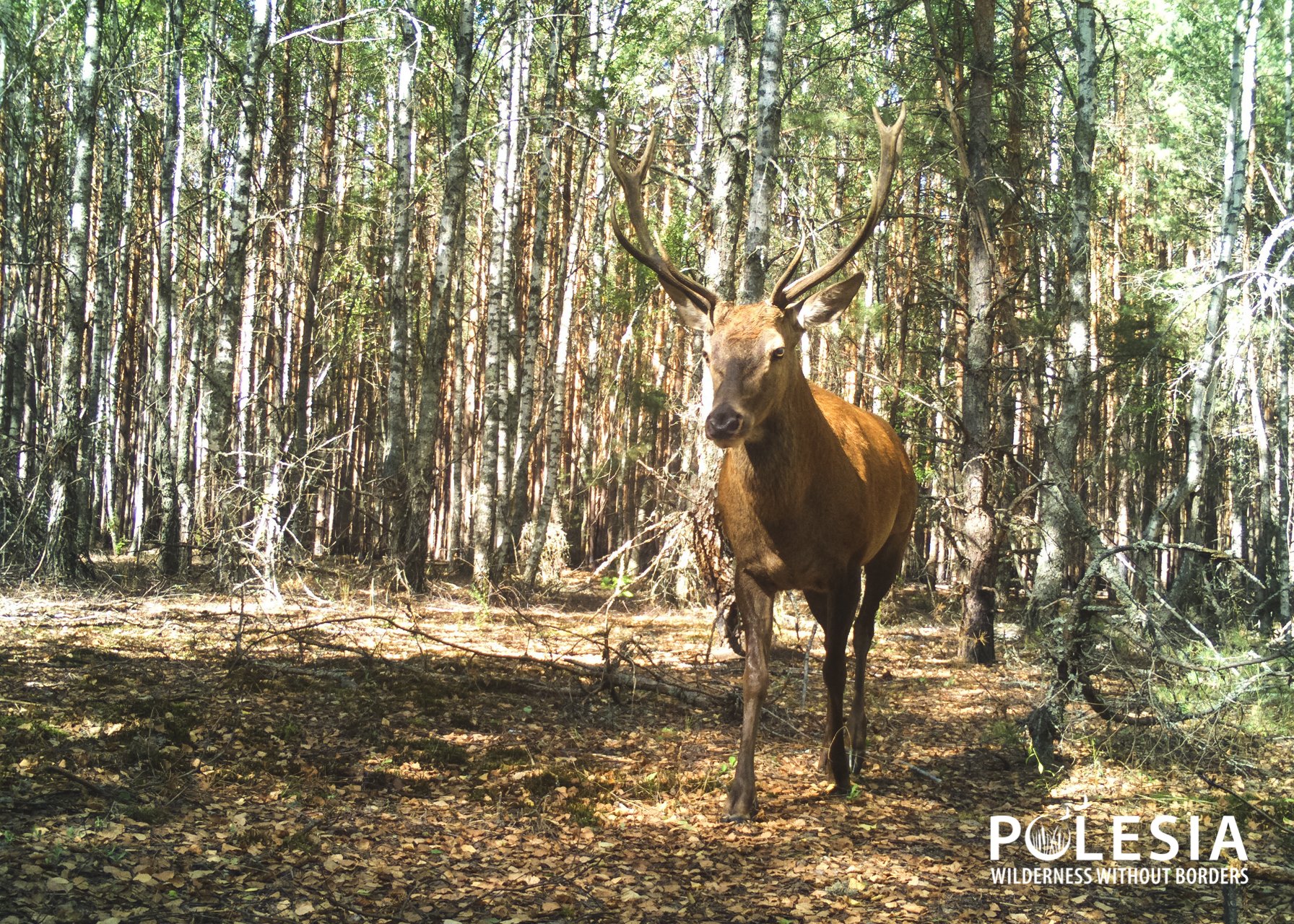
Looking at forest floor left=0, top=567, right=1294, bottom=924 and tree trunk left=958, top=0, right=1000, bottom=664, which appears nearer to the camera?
forest floor left=0, top=567, right=1294, bottom=924

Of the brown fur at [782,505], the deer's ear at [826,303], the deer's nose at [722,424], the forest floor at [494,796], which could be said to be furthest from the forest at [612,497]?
the deer's nose at [722,424]

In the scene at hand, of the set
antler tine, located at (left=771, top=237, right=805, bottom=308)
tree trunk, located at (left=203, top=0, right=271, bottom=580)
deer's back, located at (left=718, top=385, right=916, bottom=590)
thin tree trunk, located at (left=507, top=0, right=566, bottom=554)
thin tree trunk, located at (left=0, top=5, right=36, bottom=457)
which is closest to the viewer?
antler tine, located at (left=771, top=237, right=805, bottom=308)

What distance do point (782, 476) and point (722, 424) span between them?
0.77 meters

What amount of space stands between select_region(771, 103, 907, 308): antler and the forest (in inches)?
1.4

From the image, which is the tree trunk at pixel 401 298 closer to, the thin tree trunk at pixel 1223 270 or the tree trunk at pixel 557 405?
the tree trunk at pixel 557 405

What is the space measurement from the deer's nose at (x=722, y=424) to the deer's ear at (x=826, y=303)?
1074 millimetres

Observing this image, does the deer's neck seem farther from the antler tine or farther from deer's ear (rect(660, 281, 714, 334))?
deer's ear (rect(660, 281, 714, 334))

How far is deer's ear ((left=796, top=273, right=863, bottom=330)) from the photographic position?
4.64 metres

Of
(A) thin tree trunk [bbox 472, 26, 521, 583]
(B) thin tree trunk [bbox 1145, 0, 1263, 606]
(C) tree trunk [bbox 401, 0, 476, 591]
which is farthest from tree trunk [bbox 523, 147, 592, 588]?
(B) thin tree trunk [bbox 1145, 0, 1263, 606]

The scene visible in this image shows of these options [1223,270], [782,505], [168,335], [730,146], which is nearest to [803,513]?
[782,505]

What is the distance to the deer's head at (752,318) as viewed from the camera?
13.4ft

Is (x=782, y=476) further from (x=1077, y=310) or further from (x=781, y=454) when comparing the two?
(x=1077, y=310)

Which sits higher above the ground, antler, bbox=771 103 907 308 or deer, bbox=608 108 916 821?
antler, bbox=771 103 907 308

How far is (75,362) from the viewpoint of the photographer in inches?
385
